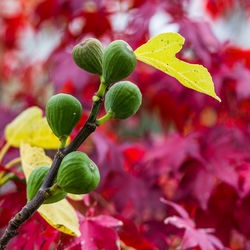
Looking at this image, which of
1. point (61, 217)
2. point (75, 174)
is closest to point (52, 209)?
point (61, 217)

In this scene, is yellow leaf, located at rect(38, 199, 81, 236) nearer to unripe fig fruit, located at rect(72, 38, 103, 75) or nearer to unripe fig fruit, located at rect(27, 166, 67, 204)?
unripe fig fruit, located at rect(27, 166, 67, 204)

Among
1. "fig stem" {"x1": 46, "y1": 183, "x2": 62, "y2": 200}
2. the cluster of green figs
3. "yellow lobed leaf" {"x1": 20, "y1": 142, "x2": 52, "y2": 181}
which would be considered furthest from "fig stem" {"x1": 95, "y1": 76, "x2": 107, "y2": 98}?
"yellow lobed leaf" {"x1": 20, "y1": 142, "x2": 52, "y2": 181}

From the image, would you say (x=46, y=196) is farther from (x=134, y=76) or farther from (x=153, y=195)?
(x=134, y=76)

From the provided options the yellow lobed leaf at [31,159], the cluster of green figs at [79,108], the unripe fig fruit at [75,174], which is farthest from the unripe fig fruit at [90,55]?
the yellow lobed leaf at [31,159]

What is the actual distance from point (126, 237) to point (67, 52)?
0.79m

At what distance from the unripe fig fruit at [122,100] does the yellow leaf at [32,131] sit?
261mm

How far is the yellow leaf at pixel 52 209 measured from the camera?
19.1 inches

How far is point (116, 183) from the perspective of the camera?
99 centimetres

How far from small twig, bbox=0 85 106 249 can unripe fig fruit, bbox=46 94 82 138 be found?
0.02 m

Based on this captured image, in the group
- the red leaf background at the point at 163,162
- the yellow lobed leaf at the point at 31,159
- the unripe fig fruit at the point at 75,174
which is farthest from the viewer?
the red leaf background at the point at 163,162

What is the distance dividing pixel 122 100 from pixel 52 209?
0.19m

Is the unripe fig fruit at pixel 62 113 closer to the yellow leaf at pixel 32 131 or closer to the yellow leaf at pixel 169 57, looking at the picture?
the yellow leaf at pixel 169 57

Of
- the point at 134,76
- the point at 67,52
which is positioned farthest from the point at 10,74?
the point at 134,76

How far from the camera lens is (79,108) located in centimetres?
42
